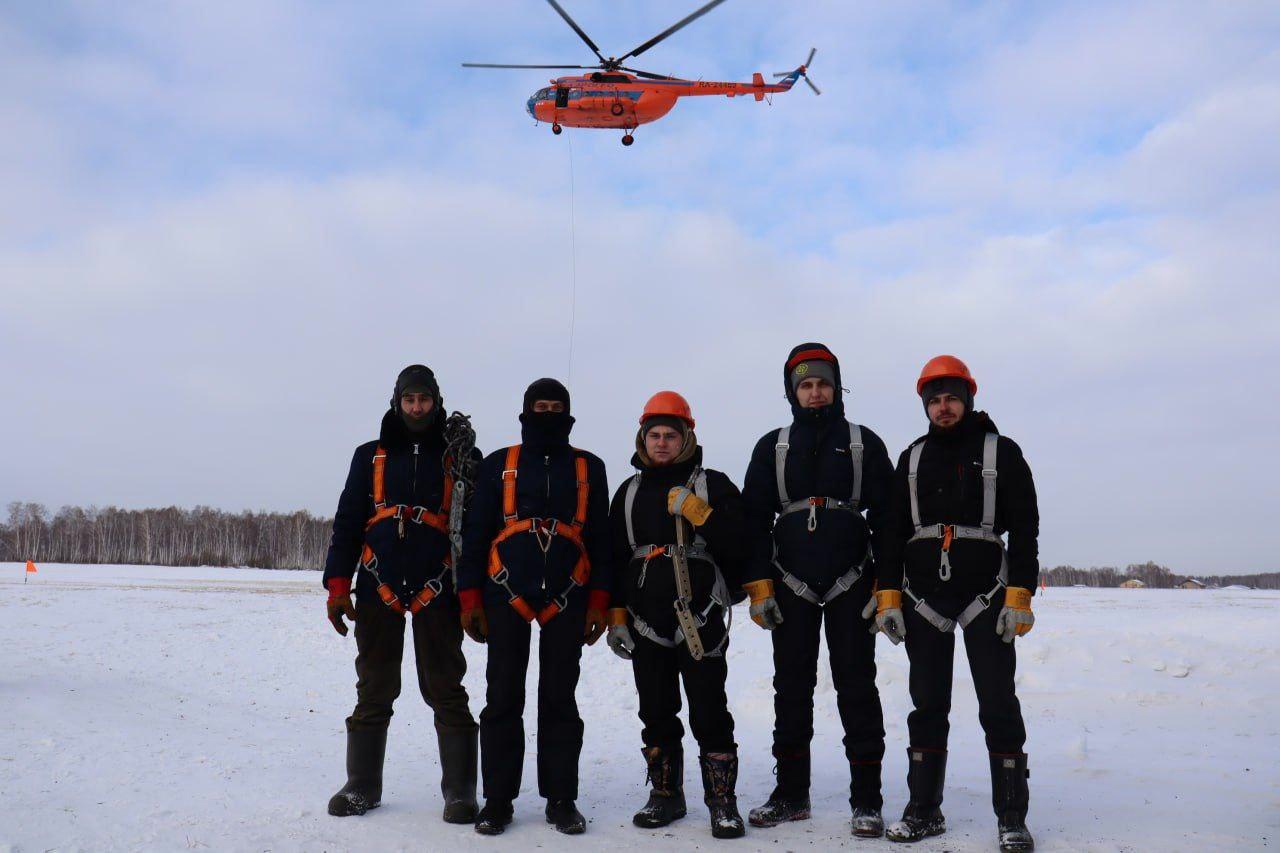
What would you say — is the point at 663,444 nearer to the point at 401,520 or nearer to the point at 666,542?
the point at 666,542

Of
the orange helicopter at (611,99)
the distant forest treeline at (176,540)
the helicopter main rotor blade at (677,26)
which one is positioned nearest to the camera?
the helicopter main rotor blade at (677,26)

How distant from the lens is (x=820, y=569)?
209 inches

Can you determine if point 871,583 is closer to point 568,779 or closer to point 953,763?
point 568,779

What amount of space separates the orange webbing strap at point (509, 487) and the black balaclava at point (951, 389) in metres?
2.54

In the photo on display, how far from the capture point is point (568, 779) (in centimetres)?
508

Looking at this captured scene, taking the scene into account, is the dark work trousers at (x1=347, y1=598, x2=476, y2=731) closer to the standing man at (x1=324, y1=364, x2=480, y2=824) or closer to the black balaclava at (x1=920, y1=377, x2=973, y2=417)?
the standing man at (x1=324, y1=364, x2=480, y2=824)

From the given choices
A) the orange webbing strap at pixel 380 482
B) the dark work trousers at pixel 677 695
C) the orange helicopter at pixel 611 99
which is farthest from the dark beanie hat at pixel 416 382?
the orange helicopter at pixel 611 99

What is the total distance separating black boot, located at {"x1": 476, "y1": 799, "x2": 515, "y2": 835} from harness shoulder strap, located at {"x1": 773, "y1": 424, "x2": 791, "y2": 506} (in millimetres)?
2449

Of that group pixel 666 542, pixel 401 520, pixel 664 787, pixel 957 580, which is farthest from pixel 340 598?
pixel 957 580

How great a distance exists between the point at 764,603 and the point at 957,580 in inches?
43.6

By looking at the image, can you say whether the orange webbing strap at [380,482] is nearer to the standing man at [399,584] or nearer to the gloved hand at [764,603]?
the standing man at [399,584]

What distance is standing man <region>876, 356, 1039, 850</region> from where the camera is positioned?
485 centimetres

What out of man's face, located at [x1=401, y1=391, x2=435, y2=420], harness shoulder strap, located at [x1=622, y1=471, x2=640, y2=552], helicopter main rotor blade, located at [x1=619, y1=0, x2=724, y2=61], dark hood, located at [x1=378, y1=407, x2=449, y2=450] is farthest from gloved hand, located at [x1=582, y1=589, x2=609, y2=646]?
helicopter main rotor blade, located at [x1=619, y1=0, x2=724, y2=61]

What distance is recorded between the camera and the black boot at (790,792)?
17.1 feet
